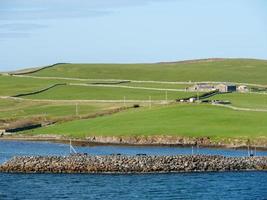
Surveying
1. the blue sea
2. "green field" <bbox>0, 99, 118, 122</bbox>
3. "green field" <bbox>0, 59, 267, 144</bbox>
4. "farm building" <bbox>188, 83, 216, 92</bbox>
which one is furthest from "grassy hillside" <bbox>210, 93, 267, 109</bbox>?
the blue sea

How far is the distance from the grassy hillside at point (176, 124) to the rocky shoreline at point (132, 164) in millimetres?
18645

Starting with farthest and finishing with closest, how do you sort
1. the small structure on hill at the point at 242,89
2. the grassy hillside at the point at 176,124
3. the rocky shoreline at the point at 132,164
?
the small structure on hill at the point at 242,89 → the grassy hillside at the point at 176,124 → the rocky shoreline at the point at 132,164

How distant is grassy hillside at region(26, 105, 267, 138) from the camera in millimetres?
95062

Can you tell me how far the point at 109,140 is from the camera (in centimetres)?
9794

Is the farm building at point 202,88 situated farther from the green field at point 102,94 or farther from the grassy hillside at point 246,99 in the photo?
the grassy hillside at point 246,99

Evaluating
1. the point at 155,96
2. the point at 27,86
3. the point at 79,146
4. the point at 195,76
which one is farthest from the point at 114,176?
the point at 195,76

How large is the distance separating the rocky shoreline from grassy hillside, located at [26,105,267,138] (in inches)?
734

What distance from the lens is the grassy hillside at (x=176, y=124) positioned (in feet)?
312

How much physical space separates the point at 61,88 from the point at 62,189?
10083 cm

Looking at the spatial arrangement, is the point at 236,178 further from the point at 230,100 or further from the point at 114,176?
the point at 230,100

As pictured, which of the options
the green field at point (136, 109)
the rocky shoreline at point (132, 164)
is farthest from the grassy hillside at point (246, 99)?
the rocky shoreline at point (132, 164)

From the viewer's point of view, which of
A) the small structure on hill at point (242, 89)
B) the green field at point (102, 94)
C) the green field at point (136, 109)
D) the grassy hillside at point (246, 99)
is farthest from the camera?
the small structure on hill at point (242, 89)

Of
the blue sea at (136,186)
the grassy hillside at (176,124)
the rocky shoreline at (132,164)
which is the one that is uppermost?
the grassy hillside at (176,124)

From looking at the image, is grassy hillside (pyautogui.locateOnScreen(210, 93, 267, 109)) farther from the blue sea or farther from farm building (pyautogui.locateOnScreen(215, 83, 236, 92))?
the blue sea
